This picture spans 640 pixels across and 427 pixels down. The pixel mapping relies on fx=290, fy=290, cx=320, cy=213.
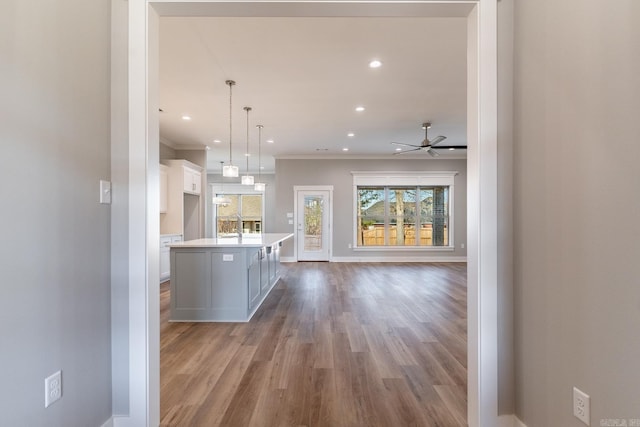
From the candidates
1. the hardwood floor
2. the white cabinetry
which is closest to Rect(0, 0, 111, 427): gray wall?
the hardwood floor

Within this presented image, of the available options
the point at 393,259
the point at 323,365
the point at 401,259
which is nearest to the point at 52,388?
the point at 323,365

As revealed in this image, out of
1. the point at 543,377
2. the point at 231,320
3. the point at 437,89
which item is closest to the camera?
the point at 543,377

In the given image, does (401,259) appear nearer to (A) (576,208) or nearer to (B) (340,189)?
(B) (340,189)

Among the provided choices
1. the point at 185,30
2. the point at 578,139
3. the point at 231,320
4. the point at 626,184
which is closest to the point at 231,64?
the point at 185,30

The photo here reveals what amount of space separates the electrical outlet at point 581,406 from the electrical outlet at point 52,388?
2.17m

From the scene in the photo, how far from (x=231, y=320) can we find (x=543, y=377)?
3.04 metres

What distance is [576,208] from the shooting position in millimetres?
1191

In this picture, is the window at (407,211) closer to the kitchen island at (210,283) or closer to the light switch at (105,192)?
the kitchen island at (210,283)

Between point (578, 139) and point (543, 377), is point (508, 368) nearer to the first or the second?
point (543, 377)

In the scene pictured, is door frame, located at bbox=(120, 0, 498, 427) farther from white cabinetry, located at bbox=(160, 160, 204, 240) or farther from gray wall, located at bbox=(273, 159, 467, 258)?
gray wall, located at bbox=(273, 159, 467, 258)

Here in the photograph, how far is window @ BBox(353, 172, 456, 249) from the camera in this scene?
841cm

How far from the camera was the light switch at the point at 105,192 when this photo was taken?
1.48 meters

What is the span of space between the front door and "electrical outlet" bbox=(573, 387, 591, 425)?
7146 millimetres

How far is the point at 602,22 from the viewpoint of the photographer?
1.08 metres
